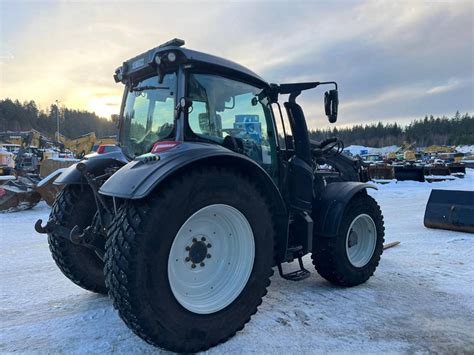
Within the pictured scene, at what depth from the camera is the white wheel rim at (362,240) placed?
4664 millimetres

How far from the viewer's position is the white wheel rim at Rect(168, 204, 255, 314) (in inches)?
118

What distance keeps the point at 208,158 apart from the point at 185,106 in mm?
537

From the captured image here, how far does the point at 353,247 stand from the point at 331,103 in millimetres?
1793

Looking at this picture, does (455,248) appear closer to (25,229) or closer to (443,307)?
(443,307)

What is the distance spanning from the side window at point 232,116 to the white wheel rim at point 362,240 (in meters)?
1.49

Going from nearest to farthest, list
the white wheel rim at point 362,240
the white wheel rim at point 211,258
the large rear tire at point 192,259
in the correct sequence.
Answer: the large rear tire at point 192,259 → the white wheel rim at point 211,258 → the white wheel rim at point 362,240

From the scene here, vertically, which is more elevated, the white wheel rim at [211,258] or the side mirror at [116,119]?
the side mirror at [116,119]

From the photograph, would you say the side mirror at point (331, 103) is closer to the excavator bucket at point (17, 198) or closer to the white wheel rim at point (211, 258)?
the white wheel rim at point (211, 258)

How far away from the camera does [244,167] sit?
324 centimetres

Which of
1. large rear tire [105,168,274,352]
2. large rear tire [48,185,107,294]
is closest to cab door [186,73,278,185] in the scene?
large rear tire [105,168,274,352]

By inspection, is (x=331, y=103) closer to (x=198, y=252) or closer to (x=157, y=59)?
(x=157, y=59)

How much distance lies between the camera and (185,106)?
322 centimetres

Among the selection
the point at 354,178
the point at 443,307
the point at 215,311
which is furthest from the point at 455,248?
the point at 215,311

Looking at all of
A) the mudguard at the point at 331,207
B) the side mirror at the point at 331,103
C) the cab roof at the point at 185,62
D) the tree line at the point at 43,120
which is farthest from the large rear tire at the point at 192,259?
the tree line at the point at 43,120
